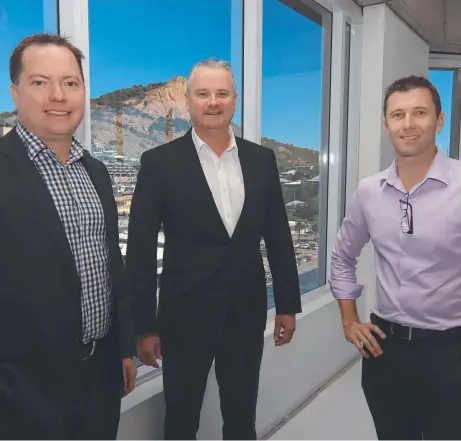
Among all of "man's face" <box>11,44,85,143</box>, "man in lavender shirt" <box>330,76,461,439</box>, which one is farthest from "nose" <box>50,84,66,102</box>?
"man in lavender shirt" <box>330,76,461,439</box>

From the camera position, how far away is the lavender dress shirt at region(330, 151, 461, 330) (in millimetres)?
1459

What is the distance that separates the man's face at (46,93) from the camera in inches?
45.6

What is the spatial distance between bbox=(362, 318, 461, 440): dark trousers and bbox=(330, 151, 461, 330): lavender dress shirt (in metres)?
0.08

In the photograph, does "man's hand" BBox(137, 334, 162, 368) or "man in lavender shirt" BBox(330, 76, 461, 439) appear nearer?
"man in lavender shirt" BBox(330, 76, 461, 439)

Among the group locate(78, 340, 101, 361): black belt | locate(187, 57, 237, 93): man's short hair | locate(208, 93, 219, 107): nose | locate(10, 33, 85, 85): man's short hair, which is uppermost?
locate(187, 57, 237, 93): man's short hair

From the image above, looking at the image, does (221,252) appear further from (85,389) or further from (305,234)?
(305,234)

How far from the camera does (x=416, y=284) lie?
4.90 feet

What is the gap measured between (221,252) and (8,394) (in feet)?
2.59

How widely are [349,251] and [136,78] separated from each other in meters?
1.50

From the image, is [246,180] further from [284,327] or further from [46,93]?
[46,93]

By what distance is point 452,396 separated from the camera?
4.63ft

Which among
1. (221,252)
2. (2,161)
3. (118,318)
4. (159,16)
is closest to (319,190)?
(159,16)

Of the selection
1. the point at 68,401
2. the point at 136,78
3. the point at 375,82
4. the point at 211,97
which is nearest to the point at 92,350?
the point at 68,401

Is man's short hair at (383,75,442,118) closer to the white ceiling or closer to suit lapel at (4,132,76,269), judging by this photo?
suit lapel at (4,132,76,269)
